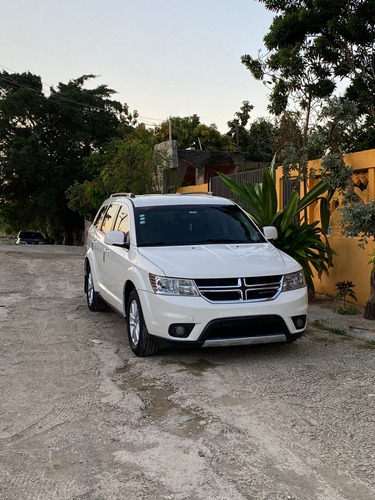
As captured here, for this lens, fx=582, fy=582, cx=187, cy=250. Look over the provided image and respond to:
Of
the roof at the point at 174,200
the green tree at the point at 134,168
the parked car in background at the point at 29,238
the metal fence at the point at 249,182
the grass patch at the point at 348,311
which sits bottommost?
the parked car in background at the point at 29,238

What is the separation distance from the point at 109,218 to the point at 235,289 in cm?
326

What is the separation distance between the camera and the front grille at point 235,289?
5.75m

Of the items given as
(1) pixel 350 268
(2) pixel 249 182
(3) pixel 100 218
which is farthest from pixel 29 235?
(1) pixel 350 268

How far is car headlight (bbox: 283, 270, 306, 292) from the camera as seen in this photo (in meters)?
6.07

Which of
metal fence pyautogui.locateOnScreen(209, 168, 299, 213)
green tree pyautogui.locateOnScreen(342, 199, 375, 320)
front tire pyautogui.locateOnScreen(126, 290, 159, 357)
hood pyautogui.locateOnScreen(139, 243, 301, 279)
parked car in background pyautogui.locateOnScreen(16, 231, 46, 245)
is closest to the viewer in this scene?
hood pyautogui.locateOnScreen(139, 243, 301, 279)

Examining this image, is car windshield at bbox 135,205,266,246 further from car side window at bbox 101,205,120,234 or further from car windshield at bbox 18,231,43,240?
car windshield at bbox 18,231,43,240

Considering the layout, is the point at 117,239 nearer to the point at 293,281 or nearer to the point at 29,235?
the point at 293,281

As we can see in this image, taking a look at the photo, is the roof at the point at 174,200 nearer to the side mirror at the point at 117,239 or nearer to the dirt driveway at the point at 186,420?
the side mirror at the point at 117,239

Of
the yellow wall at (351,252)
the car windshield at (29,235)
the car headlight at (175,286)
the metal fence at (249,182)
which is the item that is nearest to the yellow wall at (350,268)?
the yellow wall at (351,252)

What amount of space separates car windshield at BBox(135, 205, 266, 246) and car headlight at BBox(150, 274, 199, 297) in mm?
997

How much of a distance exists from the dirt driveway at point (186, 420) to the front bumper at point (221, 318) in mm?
297

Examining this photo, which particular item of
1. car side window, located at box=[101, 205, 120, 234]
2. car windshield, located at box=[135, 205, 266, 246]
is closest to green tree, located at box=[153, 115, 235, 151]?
car side window, located at box=[101, 205, 120, 234]

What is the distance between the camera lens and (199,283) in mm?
5746

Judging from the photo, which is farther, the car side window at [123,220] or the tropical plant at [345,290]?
the tropical plant at [345,290]
